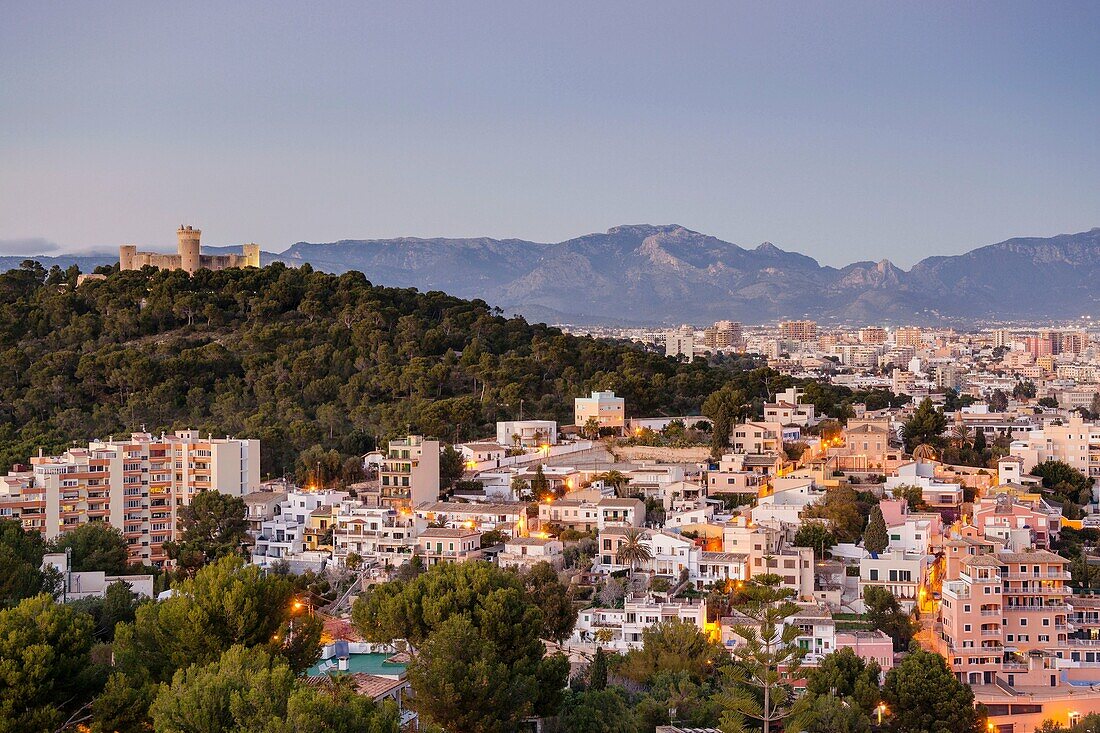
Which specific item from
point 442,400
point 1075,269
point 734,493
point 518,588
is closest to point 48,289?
point 442,400

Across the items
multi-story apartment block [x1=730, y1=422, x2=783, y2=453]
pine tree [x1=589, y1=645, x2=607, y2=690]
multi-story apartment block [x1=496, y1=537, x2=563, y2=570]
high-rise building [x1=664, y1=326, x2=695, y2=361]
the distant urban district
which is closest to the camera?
the distant urban district

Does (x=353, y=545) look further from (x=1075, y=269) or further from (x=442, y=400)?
(x=1075, y=269)

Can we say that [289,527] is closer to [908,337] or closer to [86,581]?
[86,581]

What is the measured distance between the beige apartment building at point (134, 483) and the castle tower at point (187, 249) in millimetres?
17065

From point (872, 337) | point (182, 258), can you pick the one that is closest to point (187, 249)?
point (182, 258)

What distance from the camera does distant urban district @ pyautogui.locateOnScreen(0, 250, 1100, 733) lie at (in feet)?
42.3

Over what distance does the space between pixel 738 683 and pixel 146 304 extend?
25993 millimetres

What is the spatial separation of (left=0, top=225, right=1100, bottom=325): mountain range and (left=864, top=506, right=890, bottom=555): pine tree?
101m

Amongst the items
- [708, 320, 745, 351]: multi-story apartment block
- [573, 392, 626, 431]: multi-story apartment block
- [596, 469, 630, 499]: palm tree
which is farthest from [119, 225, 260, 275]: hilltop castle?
[708, 320, 745, 351]: multi-story apartment block

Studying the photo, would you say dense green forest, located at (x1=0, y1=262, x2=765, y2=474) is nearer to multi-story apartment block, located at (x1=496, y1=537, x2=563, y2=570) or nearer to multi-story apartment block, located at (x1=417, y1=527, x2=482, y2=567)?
multi-story apartment block, located at (x1=417, y1=527, x2=482, y2=567)

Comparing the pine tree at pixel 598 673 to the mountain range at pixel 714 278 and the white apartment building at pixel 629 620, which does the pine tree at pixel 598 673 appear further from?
the mountain range at pixel 714 278

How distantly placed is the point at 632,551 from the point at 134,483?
32.7 feet

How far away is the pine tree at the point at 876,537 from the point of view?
66.8 ft

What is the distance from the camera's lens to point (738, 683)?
1444 centimetres
